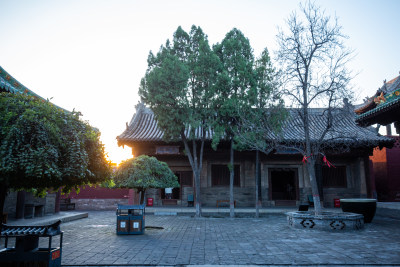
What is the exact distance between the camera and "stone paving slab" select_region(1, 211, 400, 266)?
4.95m

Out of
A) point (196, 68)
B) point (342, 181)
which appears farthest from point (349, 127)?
point (196, 68)

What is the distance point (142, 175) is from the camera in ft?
28.4

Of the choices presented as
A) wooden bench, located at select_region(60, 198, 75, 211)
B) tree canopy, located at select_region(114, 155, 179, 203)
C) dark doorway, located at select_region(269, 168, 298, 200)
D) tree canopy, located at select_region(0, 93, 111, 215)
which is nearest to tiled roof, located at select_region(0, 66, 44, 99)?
tree canopy, located at select_region(114, 155, 179, 203)

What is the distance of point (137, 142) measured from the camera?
53.0 ft

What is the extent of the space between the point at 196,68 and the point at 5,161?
9.48m

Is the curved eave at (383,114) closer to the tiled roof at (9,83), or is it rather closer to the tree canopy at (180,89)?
the tree canopy at (180,89)

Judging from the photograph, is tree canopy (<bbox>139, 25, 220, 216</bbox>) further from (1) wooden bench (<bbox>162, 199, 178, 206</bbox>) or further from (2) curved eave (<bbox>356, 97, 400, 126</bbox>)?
(2) curved eave (<bbox>356, 97, 400, 126</bbox>)

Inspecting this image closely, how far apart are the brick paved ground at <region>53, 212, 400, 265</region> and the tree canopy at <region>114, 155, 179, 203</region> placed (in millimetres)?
1428

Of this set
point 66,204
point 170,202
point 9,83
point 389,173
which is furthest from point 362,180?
point 9,83

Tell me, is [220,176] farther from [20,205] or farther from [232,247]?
[232,247]

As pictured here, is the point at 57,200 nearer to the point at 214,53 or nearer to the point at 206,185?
the point at 206,185

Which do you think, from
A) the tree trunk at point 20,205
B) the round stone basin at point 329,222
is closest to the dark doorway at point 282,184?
the round stone basin at point 329,222

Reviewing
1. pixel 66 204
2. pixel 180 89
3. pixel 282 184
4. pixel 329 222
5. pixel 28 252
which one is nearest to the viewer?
pixel 28 252

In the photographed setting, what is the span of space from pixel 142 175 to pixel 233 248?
12.5 ft
